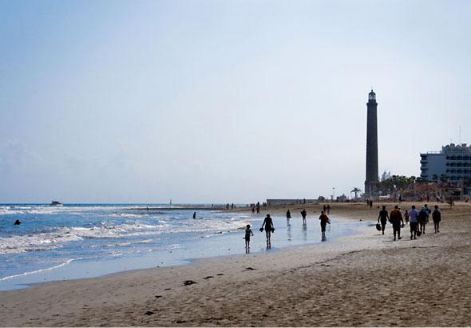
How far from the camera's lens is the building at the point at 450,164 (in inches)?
6159

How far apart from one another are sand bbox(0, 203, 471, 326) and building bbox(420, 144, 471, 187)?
146780 mm

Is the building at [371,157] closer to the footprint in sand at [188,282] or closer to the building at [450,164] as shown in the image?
the building at [450,164]

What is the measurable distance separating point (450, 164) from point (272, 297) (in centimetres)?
15903

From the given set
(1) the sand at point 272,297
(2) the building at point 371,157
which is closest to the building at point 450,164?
(2) the building at point 371,157

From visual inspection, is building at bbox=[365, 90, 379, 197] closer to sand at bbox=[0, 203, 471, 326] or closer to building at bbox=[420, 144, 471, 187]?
building at bbox=[420, 144, 471, 187]

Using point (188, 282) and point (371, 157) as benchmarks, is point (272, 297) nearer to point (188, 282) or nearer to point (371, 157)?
point (188, 282)

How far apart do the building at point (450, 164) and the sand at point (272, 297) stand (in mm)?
146780

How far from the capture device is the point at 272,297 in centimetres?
1097

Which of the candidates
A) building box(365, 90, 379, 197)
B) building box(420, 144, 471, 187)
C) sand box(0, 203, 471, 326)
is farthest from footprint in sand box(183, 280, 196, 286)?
building box(420, 144, 471, 187)

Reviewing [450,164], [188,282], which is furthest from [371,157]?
[188,282]

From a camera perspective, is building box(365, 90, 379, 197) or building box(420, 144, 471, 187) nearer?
building box(365, 90, 379, 197)

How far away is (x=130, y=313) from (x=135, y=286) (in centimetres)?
464

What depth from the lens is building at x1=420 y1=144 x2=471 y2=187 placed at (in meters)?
156

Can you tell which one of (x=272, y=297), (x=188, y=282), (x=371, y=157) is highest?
(x=371, y=157)
